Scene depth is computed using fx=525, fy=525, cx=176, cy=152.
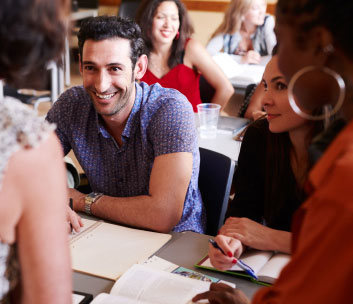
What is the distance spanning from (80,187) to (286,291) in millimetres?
1674

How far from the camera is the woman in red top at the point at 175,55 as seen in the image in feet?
11.2

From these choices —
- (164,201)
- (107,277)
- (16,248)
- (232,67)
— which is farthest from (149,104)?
(232,67)

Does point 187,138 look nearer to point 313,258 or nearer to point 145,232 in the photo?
point 145,232

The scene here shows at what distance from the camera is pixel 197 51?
345 centimetres

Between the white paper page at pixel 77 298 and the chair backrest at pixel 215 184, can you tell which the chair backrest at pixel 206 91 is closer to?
the chair backrest at pixel 215 184

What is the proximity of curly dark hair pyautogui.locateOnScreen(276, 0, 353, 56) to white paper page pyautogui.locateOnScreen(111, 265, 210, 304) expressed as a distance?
76 cm

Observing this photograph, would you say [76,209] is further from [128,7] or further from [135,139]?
[128,7]

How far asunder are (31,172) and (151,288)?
67cm

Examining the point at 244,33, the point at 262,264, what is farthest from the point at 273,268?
the point at 244,33

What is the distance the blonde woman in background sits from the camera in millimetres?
4848

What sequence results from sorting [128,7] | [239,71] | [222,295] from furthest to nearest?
[128,7] → [239,71] → [222,295]

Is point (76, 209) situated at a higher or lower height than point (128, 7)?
lower

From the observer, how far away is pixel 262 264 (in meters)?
1.43

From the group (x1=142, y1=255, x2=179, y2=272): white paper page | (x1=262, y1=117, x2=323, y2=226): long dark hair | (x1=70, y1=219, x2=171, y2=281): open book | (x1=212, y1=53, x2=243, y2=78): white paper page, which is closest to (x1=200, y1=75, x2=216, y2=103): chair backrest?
(x1=212, y1=53, x2=243, y2=78): white paper page
